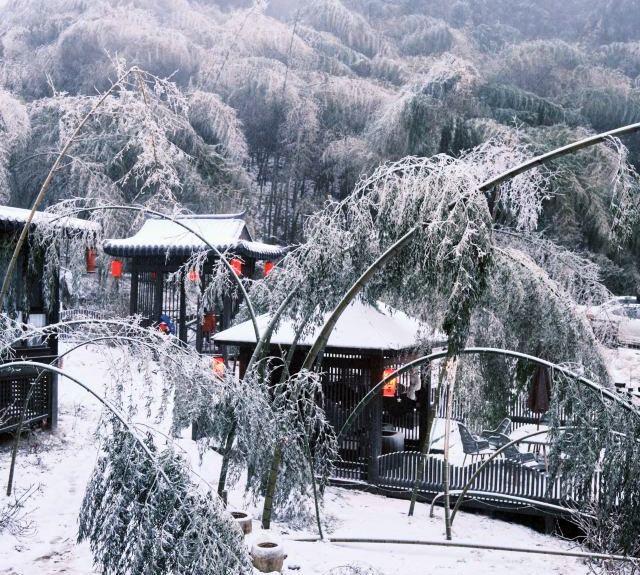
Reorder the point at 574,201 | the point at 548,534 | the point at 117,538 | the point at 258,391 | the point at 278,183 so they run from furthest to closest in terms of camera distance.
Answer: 1. the point at 278,183
2. the point at 574,201
3. the point at 548,534
4. the point at 258,391
5. the point at 117,538

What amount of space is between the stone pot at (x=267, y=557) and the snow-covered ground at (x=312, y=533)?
25 cm

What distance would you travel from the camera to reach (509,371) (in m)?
5.87

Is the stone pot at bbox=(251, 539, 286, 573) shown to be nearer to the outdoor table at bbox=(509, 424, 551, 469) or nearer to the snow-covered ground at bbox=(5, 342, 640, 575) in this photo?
the snow-covered ground at bbox=(5, 342, 640, 575)

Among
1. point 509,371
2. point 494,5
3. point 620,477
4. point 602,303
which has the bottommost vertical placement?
point 620,477

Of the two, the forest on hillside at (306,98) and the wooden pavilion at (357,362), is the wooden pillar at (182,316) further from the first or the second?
the wooden pavilion at (357,362)

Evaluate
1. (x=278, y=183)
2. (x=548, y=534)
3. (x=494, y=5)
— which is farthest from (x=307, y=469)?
(x=494, y=5)

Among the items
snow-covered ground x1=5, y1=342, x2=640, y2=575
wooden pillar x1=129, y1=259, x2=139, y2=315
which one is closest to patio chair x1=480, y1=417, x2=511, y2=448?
snow-covered ground x1=5, y1=342, x2=640, y2=575

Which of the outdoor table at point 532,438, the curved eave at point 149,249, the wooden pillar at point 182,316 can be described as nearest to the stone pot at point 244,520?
the outdoor table at point 532,438

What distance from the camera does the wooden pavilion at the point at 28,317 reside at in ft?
19.5

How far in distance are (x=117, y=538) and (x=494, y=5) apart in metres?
25.7

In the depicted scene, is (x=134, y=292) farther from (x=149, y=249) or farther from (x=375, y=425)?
(x=375, y=425)

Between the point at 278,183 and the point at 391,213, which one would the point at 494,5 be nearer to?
the point at 278,183

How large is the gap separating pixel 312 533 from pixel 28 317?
12.3 ft

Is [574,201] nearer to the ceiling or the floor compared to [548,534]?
nearer to the ceiling
